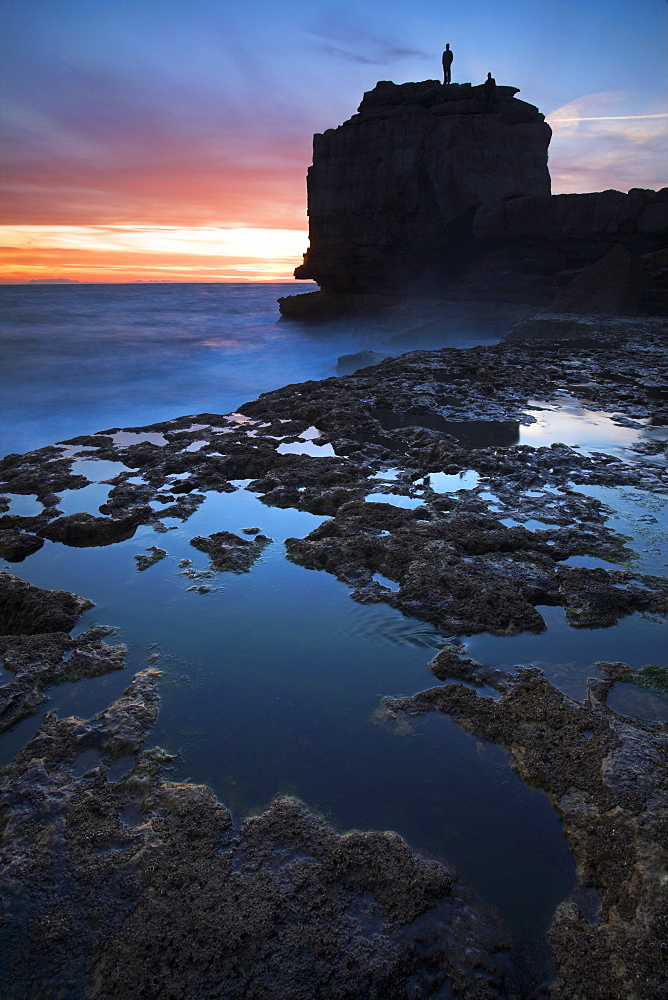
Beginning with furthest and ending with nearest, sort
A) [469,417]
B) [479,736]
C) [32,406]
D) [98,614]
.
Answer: [32,406] → [469,417] → [98,614] → [479,736]

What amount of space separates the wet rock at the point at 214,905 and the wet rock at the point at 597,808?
21cm

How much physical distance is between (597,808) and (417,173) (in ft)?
73.4

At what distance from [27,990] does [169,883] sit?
0.34 m

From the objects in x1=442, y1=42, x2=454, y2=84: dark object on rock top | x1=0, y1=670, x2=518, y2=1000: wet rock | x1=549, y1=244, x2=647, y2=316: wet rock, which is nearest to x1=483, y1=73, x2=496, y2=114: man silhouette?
x1=442, y1=42, x2=454, y2=84: dark object on rock top

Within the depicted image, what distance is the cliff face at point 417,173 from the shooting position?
19562mm

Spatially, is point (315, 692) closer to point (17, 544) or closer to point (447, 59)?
point (17, 544)

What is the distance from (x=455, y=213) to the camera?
19.5m

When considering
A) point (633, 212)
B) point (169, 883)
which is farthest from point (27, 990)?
point (633, 212)

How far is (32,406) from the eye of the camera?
10.8 metres

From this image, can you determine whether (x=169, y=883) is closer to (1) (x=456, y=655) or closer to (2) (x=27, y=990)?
(2) (x=27, y=990)

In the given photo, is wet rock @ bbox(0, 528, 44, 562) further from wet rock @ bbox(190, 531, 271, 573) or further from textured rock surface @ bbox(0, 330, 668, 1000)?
wet rock @ bbox(190, 531, 271, 573)

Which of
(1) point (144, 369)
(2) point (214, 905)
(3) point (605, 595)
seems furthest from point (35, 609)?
(1) point (144, 369)

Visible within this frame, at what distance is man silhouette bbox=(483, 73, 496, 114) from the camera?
20141 mm

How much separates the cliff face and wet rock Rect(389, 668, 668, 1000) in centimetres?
2053
